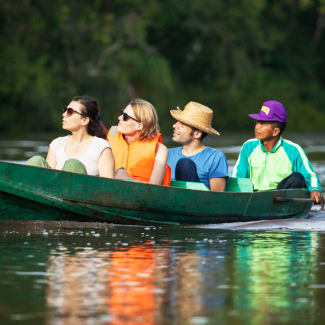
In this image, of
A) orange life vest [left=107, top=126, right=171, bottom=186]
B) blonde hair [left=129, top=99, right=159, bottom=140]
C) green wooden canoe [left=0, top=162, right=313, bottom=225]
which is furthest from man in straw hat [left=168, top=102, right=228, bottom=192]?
blonde hair [left=129, top=99, right=159, bottom=140]

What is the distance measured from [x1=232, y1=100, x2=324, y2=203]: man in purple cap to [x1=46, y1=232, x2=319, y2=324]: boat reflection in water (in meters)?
2.42

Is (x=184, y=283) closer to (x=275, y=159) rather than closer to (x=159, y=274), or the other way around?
(x=159, y=274)

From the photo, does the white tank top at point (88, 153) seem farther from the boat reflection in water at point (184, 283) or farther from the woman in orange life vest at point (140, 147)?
the boat reflection in water at point (184, 283)

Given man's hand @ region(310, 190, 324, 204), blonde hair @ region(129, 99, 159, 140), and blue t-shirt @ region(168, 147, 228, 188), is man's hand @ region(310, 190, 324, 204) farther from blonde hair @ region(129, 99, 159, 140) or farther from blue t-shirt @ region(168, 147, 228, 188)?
blonde hair @ region(129, 99, 159, 140)

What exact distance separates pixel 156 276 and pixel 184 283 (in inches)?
13.1

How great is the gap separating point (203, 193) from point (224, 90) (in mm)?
39728

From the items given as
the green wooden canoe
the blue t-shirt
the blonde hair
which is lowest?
the green wooden canoe

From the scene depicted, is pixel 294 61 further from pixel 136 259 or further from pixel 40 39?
pixel 136 259

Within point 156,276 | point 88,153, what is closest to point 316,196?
point 88,153

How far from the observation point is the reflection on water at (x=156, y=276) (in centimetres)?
643

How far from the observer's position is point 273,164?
12219mm

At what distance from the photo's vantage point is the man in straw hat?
37.3 feet

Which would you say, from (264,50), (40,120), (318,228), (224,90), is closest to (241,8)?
(224,90)

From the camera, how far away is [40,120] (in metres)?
38.8
